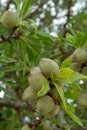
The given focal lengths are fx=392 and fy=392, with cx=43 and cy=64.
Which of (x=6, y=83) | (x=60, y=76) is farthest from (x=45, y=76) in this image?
(x=6, y=83)

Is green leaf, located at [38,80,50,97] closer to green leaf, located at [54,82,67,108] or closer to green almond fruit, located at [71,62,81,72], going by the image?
green leaf, located at [54,82,67,108]

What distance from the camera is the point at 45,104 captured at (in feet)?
4.69

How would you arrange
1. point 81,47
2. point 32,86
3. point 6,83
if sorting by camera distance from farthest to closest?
1. point 6,83
2. point 81,47
3. point 32,86

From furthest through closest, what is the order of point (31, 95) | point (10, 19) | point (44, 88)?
point (10, 19)
point (31, 95)
point (44, 88)

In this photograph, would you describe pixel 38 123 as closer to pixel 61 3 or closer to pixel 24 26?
pixel 24 26

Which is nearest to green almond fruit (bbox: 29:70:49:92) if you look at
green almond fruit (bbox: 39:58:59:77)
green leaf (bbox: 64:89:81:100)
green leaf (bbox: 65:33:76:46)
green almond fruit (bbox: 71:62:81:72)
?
green almond fruit (bbox: 39:58:59:77)

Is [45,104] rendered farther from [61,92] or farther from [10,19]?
[10,19]

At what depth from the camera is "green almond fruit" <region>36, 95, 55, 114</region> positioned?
4.72 feet

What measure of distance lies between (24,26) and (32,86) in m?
0.37

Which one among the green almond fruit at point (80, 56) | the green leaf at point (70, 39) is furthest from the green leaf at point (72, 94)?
the green leaf at point (70, 39)

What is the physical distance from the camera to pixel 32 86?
146 centimetres

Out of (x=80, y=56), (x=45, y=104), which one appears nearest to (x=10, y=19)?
(x=80, y=56)

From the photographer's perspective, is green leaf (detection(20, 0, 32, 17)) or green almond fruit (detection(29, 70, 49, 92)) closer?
green almond fruit (detection(29, 70, 49, 92))

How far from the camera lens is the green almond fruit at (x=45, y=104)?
144 cm
